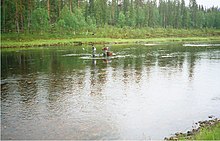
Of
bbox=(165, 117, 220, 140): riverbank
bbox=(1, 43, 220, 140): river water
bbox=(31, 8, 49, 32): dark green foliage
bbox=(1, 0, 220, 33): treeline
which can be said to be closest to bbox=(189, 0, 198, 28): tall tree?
bbox=(1, 0, 220, 33): treeline

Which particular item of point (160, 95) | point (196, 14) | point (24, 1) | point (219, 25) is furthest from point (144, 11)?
point (160, 95)

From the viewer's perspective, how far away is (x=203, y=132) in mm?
16656

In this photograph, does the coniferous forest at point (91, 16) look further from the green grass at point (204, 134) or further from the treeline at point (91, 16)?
the green grass at point (204, 134)

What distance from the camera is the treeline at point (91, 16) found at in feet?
327

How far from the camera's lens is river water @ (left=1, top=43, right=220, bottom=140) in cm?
1902

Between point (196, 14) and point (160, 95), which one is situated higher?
point (196, 14)

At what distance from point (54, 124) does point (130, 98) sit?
8.69 metres

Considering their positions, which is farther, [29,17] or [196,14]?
[196,14]

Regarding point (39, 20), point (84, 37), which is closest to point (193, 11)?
point (84, 37)

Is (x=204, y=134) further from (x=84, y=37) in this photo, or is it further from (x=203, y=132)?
(x=84, y=37)

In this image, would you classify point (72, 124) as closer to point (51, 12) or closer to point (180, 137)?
point (180, 137)

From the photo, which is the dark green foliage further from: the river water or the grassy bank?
the river water

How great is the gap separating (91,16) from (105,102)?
11480 cm

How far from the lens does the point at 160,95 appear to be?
Answer: 2812 cm
